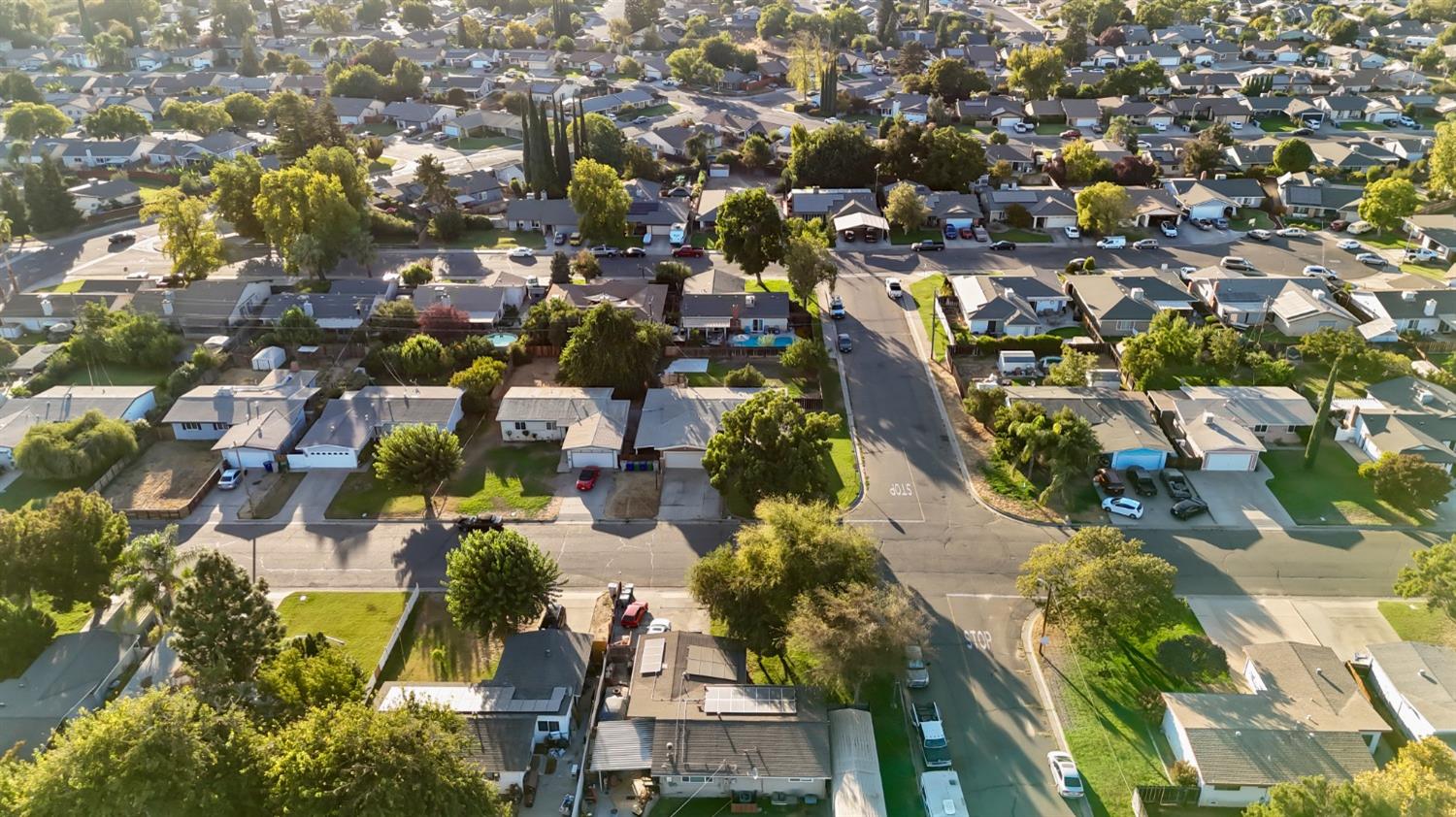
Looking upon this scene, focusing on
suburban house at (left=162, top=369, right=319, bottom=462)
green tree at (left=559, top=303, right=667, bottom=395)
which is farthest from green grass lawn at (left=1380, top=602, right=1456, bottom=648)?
suburban house at (left=162, top=369, right=319, bottom=462)

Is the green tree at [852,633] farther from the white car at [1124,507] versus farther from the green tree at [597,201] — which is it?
the green tree at [597,201]

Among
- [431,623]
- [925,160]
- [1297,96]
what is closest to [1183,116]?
[1297,96]

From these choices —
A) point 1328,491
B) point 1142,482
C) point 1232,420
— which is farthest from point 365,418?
point 1328,491

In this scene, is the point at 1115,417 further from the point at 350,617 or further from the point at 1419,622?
the point at 350,617

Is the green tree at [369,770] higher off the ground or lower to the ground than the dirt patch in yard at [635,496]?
higher

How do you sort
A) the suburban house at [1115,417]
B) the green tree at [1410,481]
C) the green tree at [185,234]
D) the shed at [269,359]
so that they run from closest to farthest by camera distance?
the green tree at [1410,481] < the suburban house at [1115,417] < the shed at [269,359] < the green tree at [185,234]

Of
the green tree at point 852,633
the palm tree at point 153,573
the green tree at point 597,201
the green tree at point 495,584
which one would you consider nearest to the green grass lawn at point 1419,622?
the green tree at point 852,633

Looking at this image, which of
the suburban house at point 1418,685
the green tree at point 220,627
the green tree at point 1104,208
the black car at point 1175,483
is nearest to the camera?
the suburban house at point 1418,685

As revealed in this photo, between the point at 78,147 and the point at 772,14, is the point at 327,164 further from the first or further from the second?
the point at 772,14
